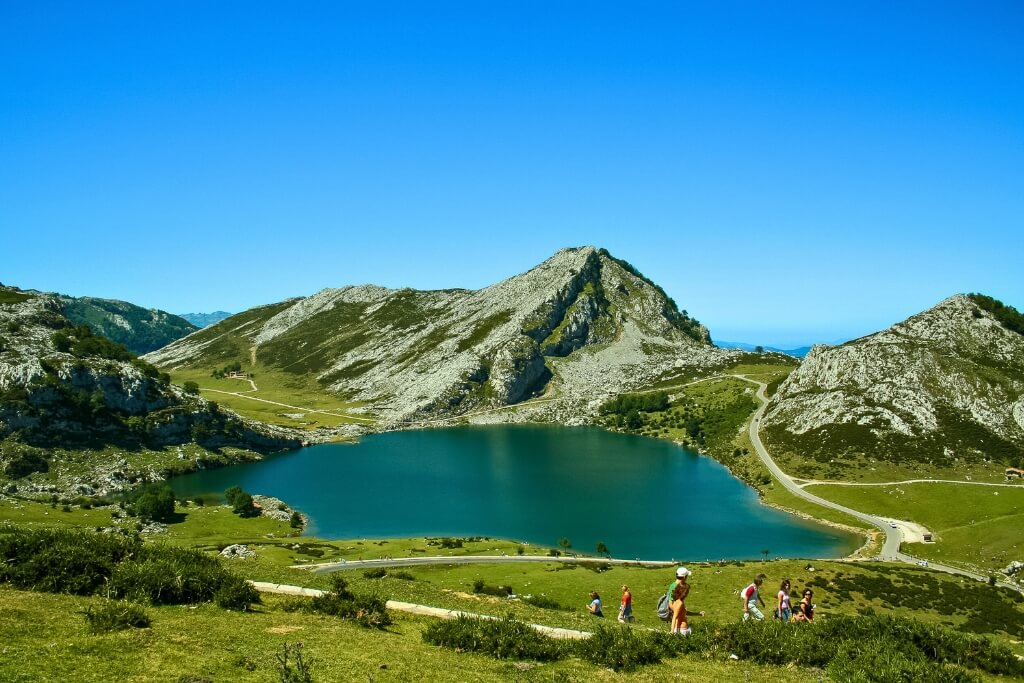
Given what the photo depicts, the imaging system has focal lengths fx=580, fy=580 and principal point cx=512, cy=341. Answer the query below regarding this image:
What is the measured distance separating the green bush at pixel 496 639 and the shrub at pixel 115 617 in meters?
7.89

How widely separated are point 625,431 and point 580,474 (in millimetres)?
61276

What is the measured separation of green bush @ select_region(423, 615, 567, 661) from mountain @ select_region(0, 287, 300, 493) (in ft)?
388

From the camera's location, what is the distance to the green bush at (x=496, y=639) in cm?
1667

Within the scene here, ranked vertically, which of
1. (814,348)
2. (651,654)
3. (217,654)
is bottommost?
(651,654)

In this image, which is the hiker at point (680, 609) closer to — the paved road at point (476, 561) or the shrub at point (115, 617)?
the shrub at point (115, 617)

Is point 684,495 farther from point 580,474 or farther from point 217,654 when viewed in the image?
point 217,654

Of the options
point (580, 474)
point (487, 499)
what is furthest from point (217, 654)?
point (580, 474)

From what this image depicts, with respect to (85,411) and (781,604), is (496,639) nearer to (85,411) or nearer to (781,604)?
(781,604)

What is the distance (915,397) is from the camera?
434ft

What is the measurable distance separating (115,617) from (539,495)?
97.8 meters

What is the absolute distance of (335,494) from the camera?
112500 millimetres

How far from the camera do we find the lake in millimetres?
84875

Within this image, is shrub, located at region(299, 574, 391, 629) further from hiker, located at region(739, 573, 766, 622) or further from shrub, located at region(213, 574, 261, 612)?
hiker, located at region(739, 573, 766, 622)

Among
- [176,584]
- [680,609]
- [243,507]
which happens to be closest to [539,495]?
[243,507]
